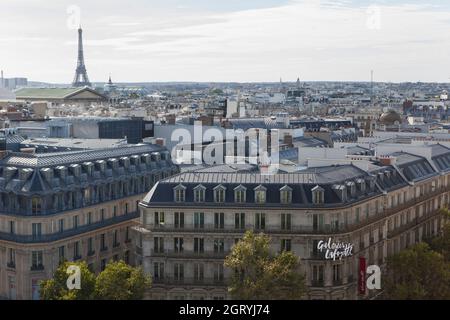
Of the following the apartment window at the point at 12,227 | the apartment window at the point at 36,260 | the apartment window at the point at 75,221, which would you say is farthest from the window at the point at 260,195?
the apartment window at the point at 12,227

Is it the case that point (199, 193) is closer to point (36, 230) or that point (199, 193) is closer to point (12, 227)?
point (36, 230)

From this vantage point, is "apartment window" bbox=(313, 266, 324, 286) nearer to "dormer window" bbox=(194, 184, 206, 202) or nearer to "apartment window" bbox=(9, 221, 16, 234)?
"dormer window" bbox=(194, 184, 206, 202)

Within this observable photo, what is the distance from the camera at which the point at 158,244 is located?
216 feet

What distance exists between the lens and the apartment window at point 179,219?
6562 centimetres

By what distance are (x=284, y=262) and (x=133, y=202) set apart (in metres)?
27.6

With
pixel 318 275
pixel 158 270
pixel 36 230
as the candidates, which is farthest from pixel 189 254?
pixel 36 230

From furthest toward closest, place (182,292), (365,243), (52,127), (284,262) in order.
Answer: (52,127) < (365,243) < (182,292) < (284,262)

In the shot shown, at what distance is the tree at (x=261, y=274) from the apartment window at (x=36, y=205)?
1914cm

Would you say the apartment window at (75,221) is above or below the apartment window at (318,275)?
above

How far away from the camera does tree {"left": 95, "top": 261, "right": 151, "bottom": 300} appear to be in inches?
2200

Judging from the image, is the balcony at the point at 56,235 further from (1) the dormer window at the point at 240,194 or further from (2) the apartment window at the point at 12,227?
(1) the dormer window at the point at 240,194

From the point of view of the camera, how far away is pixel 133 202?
264ft
